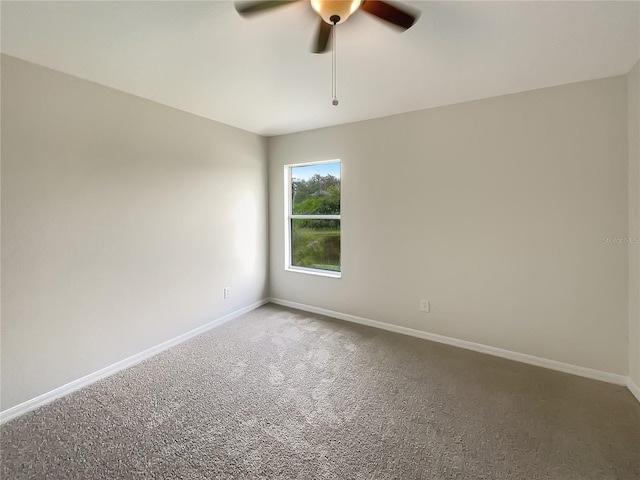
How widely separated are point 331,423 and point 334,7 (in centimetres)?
227

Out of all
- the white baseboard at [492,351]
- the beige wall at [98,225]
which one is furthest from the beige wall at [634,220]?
the beige wall at [98,225]

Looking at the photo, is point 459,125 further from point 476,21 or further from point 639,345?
point 639,345

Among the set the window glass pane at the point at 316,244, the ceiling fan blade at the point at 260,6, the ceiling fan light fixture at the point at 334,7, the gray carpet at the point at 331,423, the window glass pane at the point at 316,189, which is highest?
the ceiling fan blade at the point at 260,6

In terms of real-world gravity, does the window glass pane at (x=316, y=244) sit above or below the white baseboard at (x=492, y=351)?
above

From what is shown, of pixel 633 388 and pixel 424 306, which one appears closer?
pixel 633 388

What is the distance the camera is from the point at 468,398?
2.04 metres

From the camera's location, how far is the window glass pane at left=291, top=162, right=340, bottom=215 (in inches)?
142

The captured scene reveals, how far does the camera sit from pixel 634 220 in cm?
207

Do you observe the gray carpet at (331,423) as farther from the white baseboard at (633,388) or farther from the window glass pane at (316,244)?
the window glass pane at (316,244)

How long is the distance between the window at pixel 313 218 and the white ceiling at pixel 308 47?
1.21m

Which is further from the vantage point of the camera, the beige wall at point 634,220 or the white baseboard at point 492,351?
the white baseboard at point 492,351

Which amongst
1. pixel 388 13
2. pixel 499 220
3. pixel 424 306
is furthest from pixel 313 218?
pixel 388 13

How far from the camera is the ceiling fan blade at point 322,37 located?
4.94 ft

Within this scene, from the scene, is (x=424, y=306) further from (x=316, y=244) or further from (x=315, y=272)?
(x=316, y=244)
